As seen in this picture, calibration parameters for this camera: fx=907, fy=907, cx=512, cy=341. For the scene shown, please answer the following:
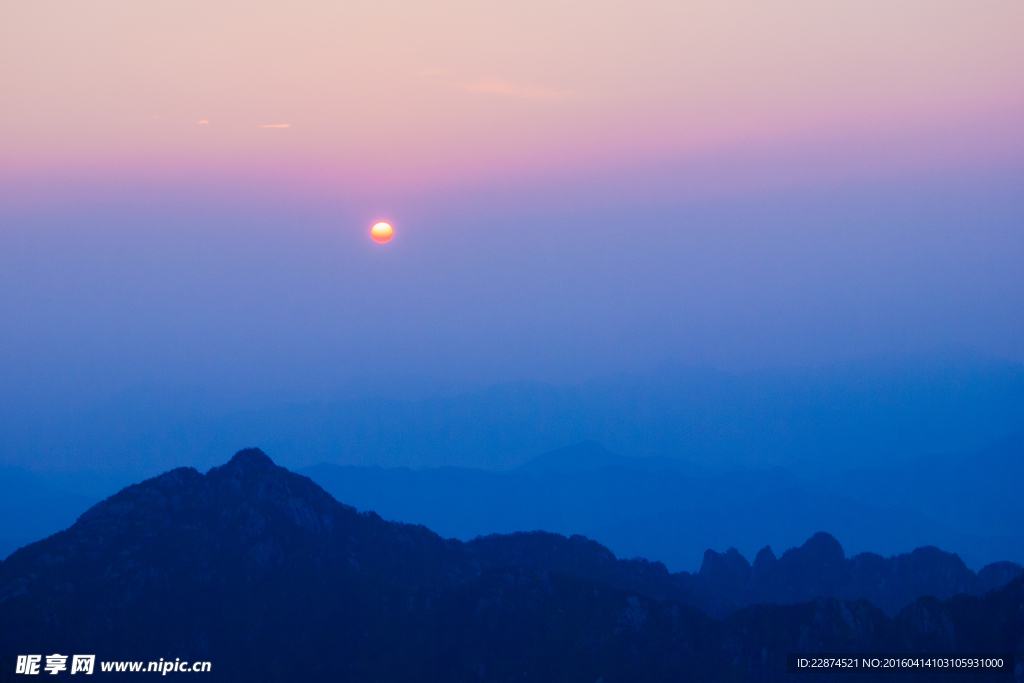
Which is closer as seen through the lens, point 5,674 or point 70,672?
point 5,674

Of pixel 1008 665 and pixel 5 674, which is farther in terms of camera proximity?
pixel 1008 665

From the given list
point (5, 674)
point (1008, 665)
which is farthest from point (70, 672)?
point (1008, 665)

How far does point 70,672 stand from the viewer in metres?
199

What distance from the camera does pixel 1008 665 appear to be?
19788 centimetres

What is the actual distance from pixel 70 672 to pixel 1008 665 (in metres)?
205

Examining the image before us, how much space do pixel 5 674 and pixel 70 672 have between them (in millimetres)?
16394

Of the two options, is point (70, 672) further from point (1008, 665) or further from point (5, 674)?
point (1008, 665)

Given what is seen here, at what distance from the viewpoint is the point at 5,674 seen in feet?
605
